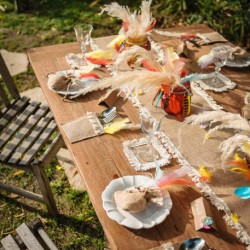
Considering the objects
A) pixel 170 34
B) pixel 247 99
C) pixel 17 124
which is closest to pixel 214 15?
pixel 170 34

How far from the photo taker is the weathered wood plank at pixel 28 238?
1594 millimetres

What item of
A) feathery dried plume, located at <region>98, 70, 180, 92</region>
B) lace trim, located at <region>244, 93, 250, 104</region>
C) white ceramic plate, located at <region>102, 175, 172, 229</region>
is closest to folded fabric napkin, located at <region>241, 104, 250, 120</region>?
lace trim, located at <region>244, 93, 250, 104</region>

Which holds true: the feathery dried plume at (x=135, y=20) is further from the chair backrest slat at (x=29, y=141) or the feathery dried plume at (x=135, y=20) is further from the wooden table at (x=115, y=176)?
the chair backrest slat at (x=29, y=141)

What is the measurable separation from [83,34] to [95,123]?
0.69 meters

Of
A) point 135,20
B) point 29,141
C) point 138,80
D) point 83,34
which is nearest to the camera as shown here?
point 138,80

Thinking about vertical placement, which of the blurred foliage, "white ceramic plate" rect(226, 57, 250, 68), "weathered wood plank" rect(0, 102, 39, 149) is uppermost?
"white ceramic plate" rect(226, 57, 250, 68)

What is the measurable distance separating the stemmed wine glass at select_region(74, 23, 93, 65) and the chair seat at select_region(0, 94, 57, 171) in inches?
20.1

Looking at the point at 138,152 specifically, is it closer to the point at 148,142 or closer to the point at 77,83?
the point at 148,142

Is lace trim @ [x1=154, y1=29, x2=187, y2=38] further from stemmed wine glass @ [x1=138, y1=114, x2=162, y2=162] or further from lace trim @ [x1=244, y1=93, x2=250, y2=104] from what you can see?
stemmed wine glass @ [x1=138, y1=114, x2=162, y2=162]

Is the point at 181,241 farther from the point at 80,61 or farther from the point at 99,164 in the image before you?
the point at 80,61

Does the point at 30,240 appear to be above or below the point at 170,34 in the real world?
below

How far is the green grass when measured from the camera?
2377 millimetres

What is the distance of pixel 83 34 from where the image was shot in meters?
2.12

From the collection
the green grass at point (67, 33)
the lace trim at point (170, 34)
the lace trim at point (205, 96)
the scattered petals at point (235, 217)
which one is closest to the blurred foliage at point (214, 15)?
the green grass at point (67, 33)
